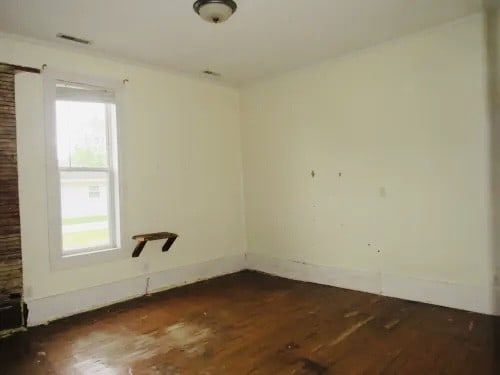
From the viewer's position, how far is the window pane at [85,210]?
3574 millimetres

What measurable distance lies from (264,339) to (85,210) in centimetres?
230

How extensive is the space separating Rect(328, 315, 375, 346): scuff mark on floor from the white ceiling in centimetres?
265

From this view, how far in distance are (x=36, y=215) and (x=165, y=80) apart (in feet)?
6.98

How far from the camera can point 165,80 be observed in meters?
4.34

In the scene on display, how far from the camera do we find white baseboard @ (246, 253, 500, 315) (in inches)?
123

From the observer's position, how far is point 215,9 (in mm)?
2656

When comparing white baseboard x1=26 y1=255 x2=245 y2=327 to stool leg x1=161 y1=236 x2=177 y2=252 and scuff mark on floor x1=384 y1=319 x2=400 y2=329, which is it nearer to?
stool leg x1=161 y1=236 x2=177 y2=252

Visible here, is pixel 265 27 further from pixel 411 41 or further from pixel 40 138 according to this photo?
pixel 40 138

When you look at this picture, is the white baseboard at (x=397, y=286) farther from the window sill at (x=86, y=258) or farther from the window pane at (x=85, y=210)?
the window pane at (x=85, y=210)

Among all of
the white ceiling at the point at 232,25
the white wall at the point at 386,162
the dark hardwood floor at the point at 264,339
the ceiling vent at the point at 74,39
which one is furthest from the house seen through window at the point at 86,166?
the white wall at the point at 386,162

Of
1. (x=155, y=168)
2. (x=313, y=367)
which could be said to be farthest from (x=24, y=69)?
(x=313, y=367)

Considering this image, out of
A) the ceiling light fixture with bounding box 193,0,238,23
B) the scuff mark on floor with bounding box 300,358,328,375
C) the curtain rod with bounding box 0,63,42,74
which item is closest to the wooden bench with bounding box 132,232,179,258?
the curtain rod with bounding box 0,63,42,74

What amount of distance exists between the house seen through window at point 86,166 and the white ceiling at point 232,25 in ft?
1.84

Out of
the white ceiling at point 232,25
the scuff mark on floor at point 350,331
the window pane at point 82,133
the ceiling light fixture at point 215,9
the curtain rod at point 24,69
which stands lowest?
the scuff mark on floor at point 350,331
